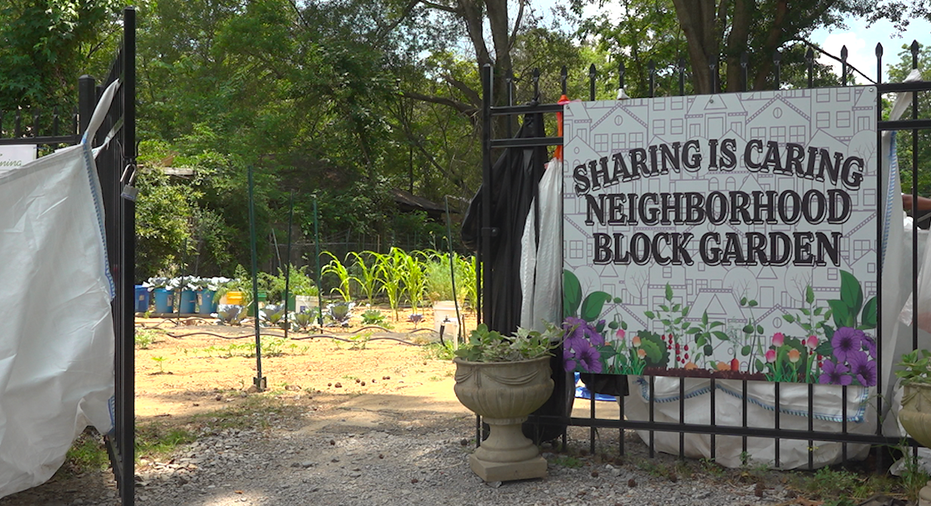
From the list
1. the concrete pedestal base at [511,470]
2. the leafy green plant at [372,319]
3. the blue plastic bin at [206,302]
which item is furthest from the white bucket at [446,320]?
the concrete pedestal base at [511,470]

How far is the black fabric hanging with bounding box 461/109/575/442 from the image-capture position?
177 inches

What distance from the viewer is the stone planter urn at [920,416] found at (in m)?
3.29

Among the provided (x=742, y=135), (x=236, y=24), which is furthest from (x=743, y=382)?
(x=236, y=24)

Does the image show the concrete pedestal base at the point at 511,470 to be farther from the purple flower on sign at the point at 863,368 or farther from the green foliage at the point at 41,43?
the green foliage at the point at 41,43

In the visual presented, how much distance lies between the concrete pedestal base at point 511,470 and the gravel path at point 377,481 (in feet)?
0.15

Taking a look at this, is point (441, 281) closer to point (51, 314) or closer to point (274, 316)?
point (274, 316)

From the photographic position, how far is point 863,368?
388 centimetres

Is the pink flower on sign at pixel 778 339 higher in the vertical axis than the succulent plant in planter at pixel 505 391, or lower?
higher

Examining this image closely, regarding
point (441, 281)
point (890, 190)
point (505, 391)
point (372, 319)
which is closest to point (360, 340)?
point (372, 319)

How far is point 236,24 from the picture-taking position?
20.4 m

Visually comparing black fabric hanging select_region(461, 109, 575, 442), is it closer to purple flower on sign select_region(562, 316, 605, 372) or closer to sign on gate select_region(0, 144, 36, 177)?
purple flower on sign select_region(562, 316, 605, 372)

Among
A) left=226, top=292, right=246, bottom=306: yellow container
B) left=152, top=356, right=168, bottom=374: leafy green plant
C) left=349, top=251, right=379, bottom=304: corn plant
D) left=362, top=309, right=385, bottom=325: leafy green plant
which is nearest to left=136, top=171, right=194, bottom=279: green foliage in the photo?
left=226, top=292, right=246, bottom=306: yellow container

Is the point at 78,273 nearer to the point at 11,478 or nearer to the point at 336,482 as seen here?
the point at 11,478

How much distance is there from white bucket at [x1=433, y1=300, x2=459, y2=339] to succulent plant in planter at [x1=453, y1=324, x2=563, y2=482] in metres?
4.83
